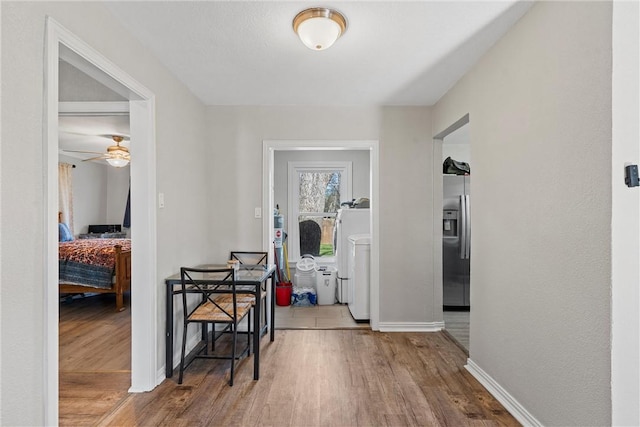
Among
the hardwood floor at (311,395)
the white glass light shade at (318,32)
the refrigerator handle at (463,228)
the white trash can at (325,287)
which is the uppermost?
the white glass light shade at (318,32)

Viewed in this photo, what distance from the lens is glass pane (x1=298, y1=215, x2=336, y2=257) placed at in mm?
5641

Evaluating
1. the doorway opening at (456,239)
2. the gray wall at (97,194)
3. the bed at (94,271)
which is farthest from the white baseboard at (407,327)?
the gray wall at (97,194)

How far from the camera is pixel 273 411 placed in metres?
2.19

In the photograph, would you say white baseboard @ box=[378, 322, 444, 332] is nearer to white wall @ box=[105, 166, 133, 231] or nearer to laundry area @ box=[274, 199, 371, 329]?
laundry area @ box=[274, 199, 371, 329]

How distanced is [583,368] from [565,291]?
1.12 feet

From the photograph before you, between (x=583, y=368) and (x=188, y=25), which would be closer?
(x=583, y=368)

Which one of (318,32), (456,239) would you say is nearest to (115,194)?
(456,239)

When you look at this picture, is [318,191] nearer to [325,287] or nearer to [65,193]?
[325,287]

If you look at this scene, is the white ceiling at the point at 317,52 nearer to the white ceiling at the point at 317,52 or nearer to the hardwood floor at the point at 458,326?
the white ceiling at the point at 317,52

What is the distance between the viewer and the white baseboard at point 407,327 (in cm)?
370

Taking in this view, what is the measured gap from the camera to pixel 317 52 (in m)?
2.49

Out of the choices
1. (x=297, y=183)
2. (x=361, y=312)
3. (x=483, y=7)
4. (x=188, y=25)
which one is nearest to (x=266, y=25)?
(x=188, y=25)

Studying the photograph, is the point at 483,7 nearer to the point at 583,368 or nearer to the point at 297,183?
the point at 583,368

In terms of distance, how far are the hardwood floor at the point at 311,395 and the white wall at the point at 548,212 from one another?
1.12ft
